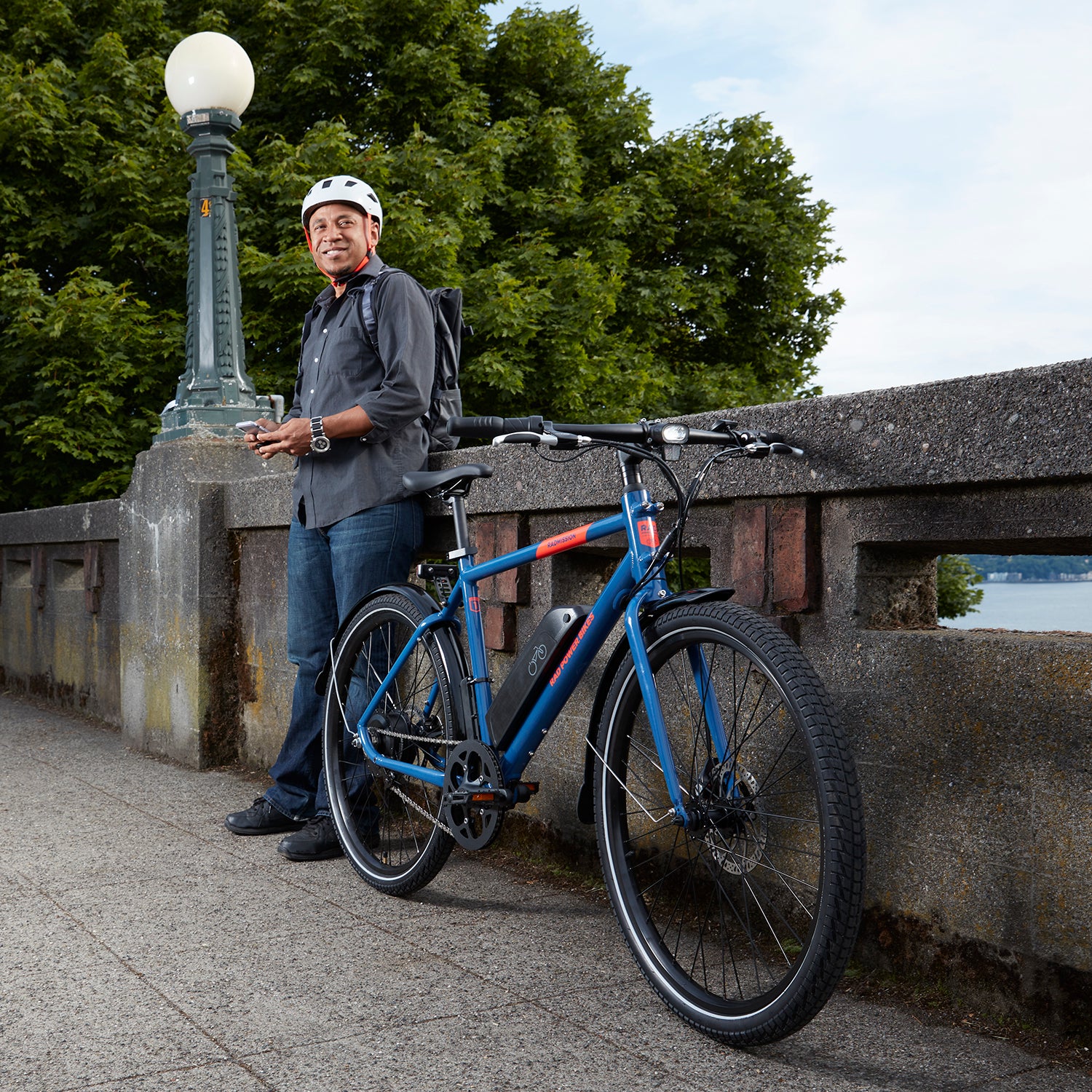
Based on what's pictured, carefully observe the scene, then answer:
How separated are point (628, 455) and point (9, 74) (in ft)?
48.1

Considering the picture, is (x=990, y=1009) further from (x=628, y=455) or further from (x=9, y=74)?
(x=9, y=74)

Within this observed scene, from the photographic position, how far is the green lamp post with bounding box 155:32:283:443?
652 centimetres

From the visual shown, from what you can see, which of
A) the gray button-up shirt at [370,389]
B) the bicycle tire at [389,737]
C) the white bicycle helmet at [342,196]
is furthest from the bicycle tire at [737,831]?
the white bicycle helmet at [342,196]

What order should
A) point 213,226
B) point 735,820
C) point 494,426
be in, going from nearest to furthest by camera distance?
point 735,820 < point 494,426 < point 213,226

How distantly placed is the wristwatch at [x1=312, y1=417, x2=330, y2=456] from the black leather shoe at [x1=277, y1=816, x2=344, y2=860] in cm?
121

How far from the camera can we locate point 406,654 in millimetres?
3789

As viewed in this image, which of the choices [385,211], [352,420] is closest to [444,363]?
[352,420]

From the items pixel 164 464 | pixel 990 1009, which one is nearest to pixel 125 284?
pixel 164 464

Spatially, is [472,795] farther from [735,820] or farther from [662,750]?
[735,820]

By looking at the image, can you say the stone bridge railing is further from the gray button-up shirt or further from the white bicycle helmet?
the white bicycle helmet

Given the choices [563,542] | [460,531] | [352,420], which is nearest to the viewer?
[563,542]

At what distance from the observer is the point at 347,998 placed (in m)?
2.84

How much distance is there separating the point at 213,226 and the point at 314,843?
3.70 metres

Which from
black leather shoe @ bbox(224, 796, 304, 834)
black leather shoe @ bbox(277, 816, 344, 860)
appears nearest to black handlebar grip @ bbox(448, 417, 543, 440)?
black leather shoe @ bbox(277, 816, 344, 860)
